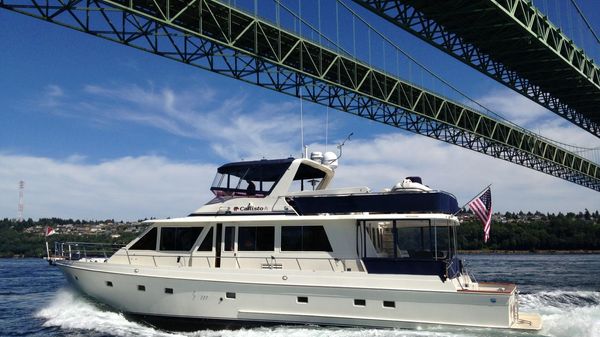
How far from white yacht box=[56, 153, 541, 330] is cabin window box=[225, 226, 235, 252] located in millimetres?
25

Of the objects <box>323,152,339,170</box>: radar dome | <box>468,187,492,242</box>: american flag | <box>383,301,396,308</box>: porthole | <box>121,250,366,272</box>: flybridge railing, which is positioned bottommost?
<box>383,301,396,308</box>: porthole

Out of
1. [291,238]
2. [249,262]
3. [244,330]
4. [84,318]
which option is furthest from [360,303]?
[84,318]

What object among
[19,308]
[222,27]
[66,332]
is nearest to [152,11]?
[222,27]

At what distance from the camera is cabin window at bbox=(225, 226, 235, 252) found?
11.6 m

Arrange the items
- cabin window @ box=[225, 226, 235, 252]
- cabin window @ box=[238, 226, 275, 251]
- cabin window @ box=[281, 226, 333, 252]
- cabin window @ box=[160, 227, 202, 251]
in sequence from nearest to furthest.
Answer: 1. cabin window @ box=[281, 226, 333, 252]
2. cabin window @ box=[238, 226, 275, 251]
3. cabin window @ box=[225, 226, 235, 252]
4. cabin window @ box=[160, 227, 202, 251]

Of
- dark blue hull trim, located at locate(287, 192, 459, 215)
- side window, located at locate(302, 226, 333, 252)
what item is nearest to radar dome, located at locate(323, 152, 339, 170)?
dark blue hull trim, located at locate(287, 192, 459, 215)

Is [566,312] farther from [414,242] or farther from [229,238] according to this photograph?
[229,238]

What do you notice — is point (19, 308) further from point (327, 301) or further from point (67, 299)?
point (327, 301)

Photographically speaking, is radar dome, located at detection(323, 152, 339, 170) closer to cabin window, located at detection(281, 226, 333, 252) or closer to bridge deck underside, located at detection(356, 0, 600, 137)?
cabin window, located at detection(281, 226, 333, 252)

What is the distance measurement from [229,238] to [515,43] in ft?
80.2

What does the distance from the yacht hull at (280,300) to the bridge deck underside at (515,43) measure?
1704 cm

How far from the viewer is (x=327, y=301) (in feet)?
34.1

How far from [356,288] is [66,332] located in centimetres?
653

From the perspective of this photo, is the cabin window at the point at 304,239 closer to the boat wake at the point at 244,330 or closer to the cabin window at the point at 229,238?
the cabin window at the point at 229,238
